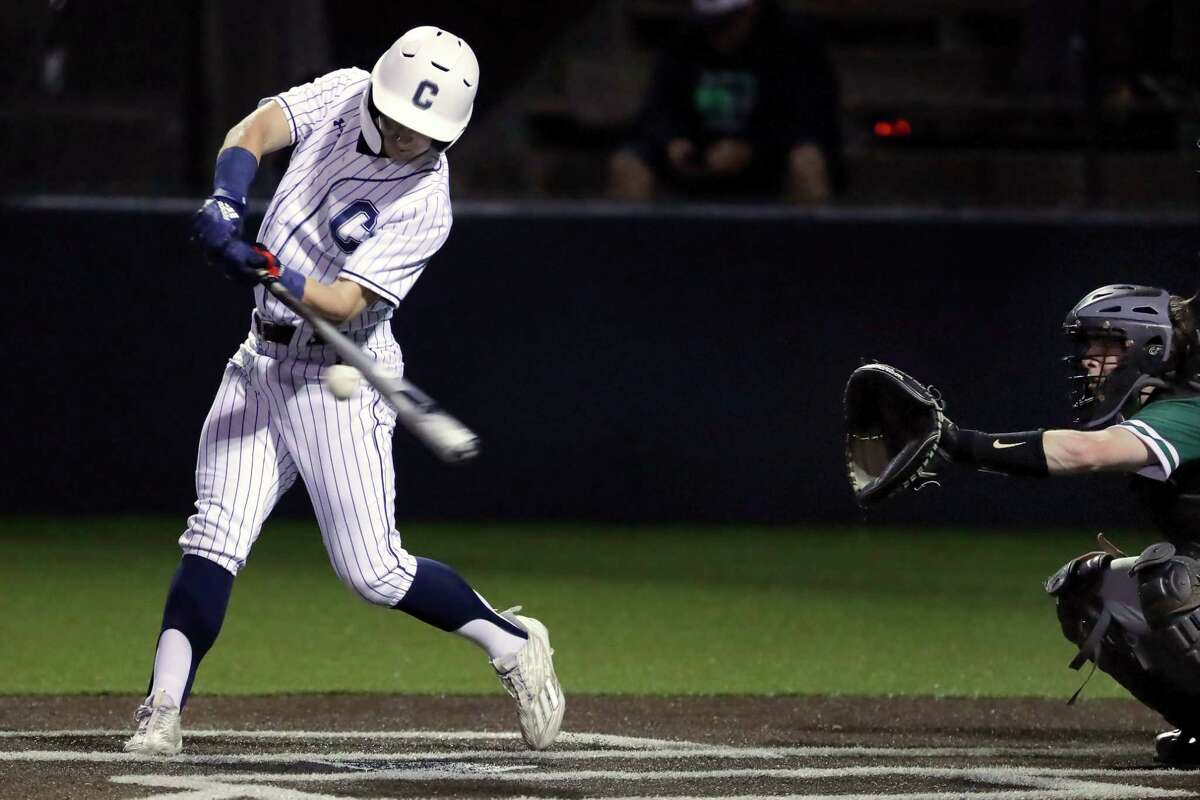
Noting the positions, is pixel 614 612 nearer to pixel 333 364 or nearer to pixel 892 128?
pixel 333 364

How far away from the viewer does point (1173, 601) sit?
478 centimetres

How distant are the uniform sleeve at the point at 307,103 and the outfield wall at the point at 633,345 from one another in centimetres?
445

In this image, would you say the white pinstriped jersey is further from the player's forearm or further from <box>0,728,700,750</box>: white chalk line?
the player's forearm

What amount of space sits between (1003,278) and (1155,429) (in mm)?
5343

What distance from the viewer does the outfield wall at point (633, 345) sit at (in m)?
9.63

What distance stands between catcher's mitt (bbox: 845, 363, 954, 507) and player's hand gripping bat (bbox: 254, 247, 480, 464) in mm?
843

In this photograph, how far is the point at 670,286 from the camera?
988 cm

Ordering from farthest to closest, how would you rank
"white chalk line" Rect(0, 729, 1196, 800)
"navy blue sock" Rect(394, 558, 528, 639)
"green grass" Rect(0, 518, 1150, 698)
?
"green grass" Rect(0, 518, 1150, 698) < "navy blue sock" Rect(394, 558, 528, 639) < "white chalk line" Rect(0, 729, 1196, 800)

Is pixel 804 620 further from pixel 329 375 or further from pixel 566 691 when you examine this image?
pixel 329 375

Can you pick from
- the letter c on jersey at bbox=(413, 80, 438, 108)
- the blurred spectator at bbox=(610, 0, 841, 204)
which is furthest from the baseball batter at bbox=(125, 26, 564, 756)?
the blurred spectator at bbox=(610, 0, 841, 204)

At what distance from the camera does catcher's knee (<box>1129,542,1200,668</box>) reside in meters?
4.78

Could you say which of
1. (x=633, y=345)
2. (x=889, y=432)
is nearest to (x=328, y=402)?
(x=889, y=432)

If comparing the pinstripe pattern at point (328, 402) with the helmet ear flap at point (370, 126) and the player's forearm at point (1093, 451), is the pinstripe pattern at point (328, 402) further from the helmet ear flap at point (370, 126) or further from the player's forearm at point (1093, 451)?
the player's forearm at point (1093, 451)

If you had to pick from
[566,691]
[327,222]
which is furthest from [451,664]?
[327,222]
